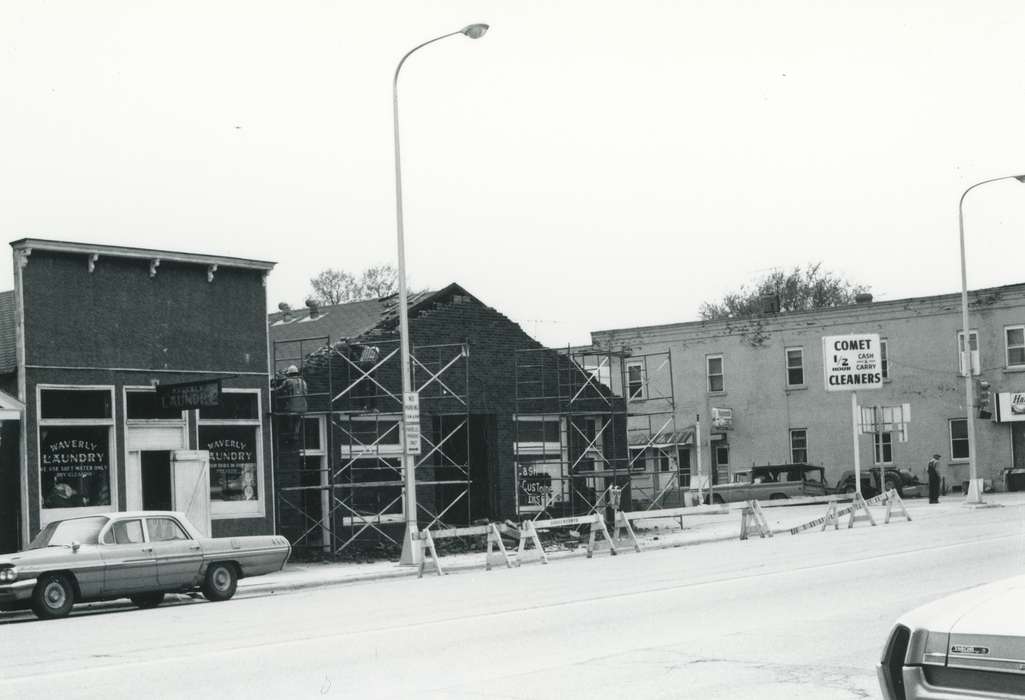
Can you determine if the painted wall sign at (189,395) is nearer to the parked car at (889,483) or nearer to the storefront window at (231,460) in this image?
the storefront window at (231,460)

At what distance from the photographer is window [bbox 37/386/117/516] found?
76.2 ft

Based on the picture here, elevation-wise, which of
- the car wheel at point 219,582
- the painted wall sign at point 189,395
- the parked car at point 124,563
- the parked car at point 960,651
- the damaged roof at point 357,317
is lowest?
the car wheel at point 219,582

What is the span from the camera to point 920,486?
47406 mm

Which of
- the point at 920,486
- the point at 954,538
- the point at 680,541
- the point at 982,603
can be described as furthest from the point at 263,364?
the point at 920,486

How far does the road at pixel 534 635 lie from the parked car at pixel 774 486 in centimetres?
2610

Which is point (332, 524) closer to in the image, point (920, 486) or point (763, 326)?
point (920, 486)

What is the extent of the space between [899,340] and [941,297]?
7.99ft

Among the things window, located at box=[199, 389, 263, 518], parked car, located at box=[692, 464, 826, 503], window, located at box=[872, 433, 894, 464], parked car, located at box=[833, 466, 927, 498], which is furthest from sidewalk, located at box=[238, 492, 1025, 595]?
window, located at box=[872, 433, 894, 464]

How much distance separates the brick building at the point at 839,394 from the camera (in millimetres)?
49469

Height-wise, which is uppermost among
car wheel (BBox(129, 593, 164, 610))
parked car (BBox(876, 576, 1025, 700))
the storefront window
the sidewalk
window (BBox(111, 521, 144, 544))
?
the storefront window

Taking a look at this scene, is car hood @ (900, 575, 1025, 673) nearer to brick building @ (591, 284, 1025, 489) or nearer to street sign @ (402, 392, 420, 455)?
street sign @ (402, 392, 420, 455)

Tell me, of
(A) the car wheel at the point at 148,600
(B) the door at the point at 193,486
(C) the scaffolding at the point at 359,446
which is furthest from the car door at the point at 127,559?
(C) the scaffolding at the point at 359,446

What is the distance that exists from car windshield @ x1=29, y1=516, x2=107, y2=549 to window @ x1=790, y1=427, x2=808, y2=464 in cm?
3948

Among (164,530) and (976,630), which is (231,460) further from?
(976,630)
